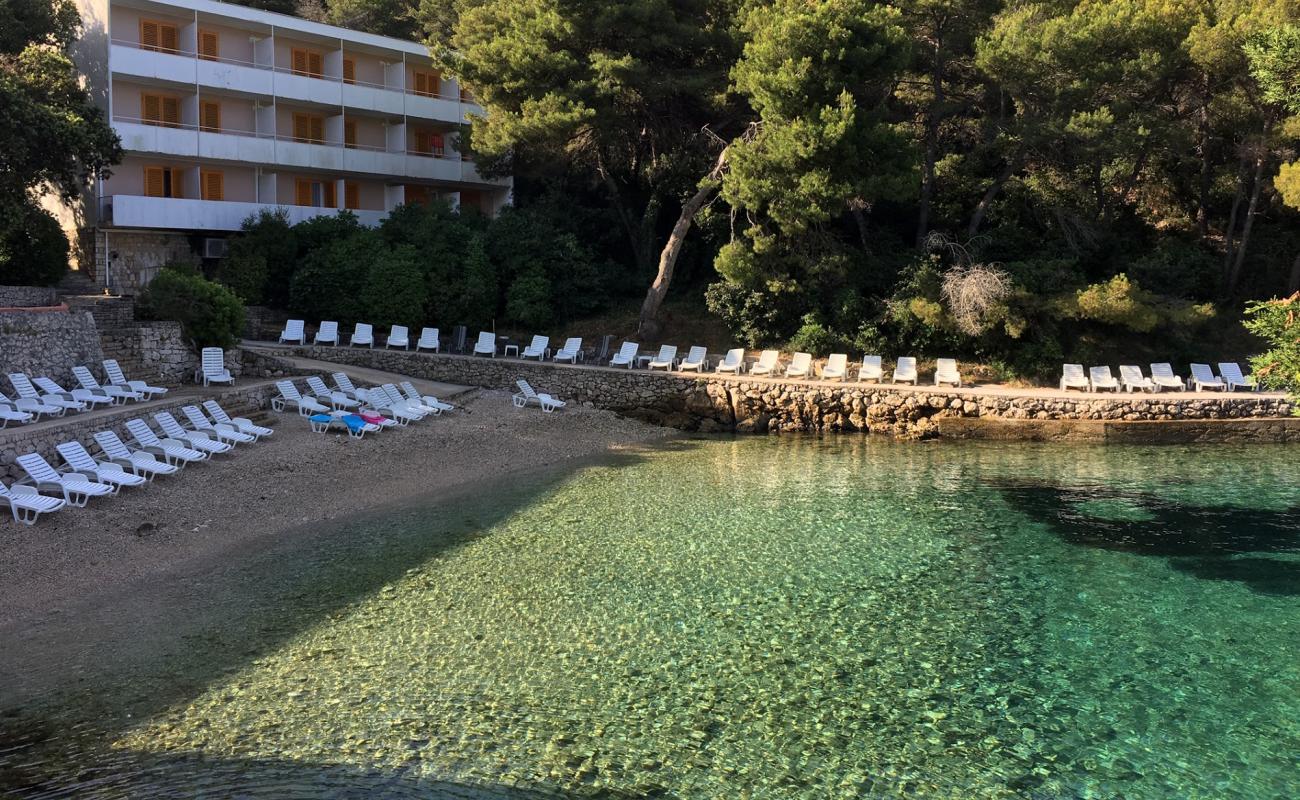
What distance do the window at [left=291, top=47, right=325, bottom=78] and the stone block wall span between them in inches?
498

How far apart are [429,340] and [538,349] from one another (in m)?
2.93

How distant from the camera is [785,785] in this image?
7.27m

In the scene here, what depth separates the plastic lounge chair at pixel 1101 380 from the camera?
22625 millimetres

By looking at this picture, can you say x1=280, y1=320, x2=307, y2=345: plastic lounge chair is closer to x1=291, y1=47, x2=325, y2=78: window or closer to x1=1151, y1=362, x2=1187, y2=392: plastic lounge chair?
x1=291, y1=47, x2=325, y2=78: window

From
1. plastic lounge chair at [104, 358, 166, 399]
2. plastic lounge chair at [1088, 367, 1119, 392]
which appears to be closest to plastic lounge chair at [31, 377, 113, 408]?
plastic lounge chair at [104, 358, 166, 399]

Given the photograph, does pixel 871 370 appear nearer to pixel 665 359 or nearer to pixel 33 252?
pixel 665 359

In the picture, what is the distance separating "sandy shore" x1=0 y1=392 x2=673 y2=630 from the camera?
11664mm

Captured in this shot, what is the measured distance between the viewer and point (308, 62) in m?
32.4

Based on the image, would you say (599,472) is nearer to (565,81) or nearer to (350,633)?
(350,633)

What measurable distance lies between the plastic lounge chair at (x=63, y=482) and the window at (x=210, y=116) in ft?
62.1

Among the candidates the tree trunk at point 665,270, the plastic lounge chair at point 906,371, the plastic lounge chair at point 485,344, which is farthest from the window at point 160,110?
the plastic lounge chair at point 906,371

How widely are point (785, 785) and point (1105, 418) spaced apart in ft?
54.8

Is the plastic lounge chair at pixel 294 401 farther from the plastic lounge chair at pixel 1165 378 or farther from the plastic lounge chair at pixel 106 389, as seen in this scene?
the plastic lounge chair at pixel 1165 378

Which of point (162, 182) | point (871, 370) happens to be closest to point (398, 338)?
point (162, 182)
